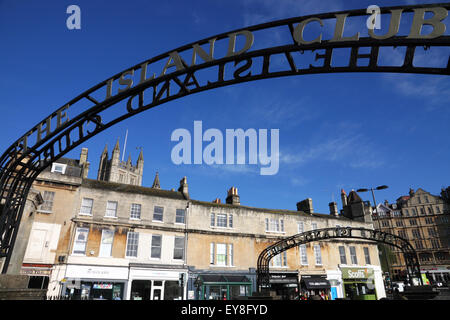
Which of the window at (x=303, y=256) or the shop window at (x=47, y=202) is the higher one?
the shop window at (x=47, y=202)

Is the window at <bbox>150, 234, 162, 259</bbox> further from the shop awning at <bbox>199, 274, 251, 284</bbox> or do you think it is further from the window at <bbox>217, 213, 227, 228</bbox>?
the window at <bbox>217, 213, 227, 228</bbox>

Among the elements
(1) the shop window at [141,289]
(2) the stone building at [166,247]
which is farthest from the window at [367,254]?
(1) the shop window at [141,289]

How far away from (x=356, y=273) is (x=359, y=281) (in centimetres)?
89

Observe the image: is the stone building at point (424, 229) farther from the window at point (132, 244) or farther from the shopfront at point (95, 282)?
the shopfront at point (95, 282)

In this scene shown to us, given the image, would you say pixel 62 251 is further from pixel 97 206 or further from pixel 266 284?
pixel 266 284

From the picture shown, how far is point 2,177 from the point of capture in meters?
8.23

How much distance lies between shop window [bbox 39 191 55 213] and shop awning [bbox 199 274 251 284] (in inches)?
538

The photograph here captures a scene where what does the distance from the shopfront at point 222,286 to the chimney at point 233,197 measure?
768 centimetres

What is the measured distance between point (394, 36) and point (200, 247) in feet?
77.4

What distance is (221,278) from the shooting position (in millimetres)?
24891

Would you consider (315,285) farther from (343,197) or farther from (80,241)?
(80,241)

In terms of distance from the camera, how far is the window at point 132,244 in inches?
907

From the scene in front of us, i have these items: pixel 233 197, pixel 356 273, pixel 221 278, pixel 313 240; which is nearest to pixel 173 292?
pixel 221 278
